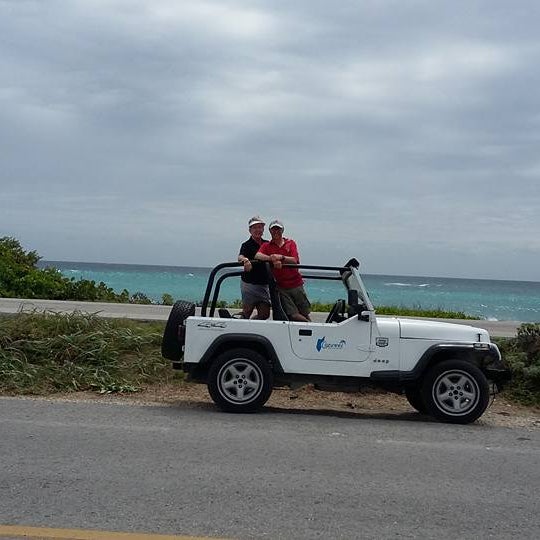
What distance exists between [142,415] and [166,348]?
939mm

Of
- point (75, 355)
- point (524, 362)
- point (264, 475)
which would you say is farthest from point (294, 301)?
point (524, 362)

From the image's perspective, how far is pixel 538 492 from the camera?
19.1 ft

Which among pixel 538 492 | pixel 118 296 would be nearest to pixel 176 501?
pixel 538 492

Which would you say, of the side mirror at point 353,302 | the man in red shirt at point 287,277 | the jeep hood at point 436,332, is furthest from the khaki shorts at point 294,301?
the jeep hood at point 436,332

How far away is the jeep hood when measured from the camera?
8.47m

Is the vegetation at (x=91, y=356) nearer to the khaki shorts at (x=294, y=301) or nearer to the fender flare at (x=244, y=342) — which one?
the fender flare at (x=244, y=342)

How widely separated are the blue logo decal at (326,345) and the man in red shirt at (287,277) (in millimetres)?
585

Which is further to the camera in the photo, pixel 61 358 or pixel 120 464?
Result: pixel 61 358

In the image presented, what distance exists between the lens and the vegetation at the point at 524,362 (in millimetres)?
10250

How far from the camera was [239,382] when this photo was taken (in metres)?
8.52

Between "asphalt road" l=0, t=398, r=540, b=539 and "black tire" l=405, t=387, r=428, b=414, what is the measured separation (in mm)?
552

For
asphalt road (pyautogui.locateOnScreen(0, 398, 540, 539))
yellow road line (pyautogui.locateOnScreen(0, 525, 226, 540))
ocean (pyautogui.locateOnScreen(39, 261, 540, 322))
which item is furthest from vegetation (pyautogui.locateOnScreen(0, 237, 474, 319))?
yellow road line (pyautogui.locateOnScreen(0, 525, 226, 540))

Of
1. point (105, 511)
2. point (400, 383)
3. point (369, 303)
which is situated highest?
point (369, 303)

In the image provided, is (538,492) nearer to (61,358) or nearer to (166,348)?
(166,348)
